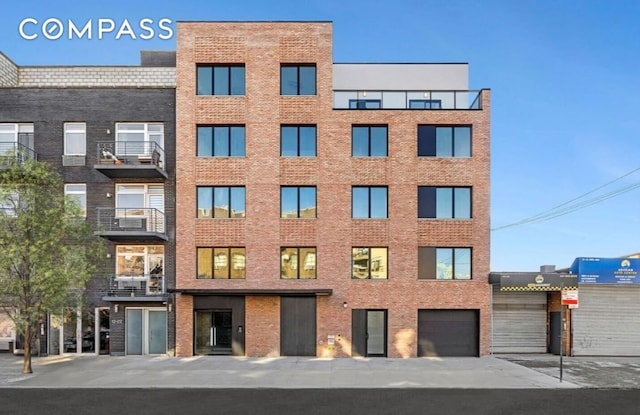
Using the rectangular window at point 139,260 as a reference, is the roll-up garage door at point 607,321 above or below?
below

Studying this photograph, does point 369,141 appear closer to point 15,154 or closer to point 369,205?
point 369,205

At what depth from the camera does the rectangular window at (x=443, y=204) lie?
22719 mm

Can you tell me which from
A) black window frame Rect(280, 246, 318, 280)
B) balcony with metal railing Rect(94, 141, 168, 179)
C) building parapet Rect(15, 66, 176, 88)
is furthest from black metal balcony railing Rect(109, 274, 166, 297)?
building parapet Rect(15, 66, 176, 88)

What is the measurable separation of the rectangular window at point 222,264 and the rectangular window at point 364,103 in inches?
372

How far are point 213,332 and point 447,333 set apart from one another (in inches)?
459

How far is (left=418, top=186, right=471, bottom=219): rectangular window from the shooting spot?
2272 cm

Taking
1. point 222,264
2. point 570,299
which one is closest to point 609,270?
point 570,299

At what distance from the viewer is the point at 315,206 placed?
74.1ft

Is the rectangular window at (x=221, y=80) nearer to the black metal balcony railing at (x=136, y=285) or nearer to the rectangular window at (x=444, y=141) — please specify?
the rectangular window at (x=444, y=141)

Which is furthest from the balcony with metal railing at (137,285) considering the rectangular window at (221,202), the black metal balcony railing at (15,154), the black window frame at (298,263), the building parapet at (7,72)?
the building parapet at (7,72)

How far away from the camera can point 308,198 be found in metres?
22.7

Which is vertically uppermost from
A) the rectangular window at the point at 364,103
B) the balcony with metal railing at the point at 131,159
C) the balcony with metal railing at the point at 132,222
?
the rectangular window at the point at 364,103

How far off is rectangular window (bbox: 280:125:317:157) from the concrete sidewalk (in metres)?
10.1
